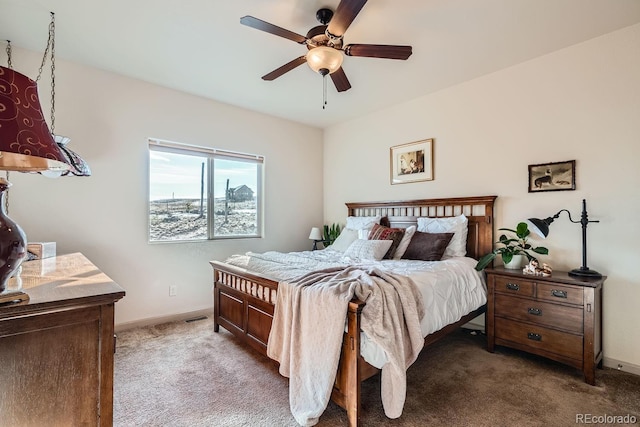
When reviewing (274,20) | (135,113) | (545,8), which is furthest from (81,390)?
(545,8)

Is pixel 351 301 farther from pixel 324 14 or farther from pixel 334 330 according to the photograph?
pixel 324 14

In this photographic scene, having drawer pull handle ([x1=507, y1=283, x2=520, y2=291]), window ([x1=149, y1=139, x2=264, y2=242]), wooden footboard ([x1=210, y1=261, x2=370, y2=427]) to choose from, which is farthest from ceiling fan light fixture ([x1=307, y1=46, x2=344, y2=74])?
drawer pull handle ([x1=507, y1=283, x2=520, y2=291])

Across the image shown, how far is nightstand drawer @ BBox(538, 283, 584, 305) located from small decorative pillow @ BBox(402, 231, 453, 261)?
0.84 meters

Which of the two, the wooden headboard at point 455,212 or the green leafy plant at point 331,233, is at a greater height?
the wooden headboard at point 455,212

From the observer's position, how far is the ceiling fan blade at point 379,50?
2.10m

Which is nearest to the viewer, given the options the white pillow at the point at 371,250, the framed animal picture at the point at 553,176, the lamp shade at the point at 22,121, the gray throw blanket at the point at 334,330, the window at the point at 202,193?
the lamp shade at the point at 22,121

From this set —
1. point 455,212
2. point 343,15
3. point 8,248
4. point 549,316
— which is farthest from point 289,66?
point 549,316

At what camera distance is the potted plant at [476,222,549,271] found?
9.04 ft

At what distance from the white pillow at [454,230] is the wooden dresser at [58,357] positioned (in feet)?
9.49

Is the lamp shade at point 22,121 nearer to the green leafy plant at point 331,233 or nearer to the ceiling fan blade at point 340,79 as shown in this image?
the ceiling fan blade at point 340,79

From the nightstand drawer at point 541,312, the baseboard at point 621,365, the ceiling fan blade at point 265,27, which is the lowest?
the baseboard at point 621,365

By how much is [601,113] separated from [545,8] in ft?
3.52

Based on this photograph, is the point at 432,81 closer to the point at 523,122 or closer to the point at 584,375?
the point at 523,122

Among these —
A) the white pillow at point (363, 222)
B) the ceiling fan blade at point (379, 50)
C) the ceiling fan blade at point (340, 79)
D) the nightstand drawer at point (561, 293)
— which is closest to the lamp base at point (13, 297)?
the ceiling fan blade at point (379, 50)
